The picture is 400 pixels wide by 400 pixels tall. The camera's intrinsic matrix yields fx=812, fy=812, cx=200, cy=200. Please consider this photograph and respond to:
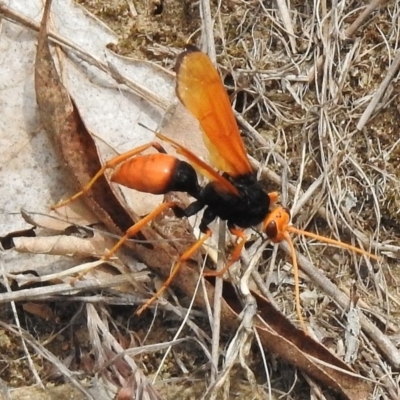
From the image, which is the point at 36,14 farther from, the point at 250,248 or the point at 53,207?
the point at 250,248

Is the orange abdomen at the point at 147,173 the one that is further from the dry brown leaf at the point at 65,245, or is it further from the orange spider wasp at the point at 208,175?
the dry brown leaf at the point at 65,245

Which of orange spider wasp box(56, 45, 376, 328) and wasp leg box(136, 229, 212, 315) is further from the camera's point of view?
wasp leg box(136, 229, 212, 315)

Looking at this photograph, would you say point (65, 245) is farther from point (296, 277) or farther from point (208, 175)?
point (296, 277)

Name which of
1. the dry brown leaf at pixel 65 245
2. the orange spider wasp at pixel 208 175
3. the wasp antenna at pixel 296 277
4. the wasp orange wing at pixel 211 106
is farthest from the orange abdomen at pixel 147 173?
the wasp antenna at pixel 296 277

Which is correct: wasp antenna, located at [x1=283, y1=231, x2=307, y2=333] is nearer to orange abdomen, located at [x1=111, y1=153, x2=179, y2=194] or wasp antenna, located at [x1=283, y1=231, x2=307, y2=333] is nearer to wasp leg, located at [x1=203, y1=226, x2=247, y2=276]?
wasp leg, located at [x1=203, y1=226, x2=247, y2=276]

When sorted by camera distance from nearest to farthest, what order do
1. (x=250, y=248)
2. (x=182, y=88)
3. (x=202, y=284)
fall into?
1. (x=182, y=88)
2. (x=202, y=284)
3. (x=250, y=248)

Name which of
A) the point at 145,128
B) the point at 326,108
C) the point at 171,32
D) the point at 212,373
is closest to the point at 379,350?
the point at 212,373

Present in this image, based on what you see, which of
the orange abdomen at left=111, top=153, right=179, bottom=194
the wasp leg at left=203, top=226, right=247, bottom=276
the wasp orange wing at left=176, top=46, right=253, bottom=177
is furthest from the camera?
the wasp leg at left=203, top=226, right=247, bottom=276

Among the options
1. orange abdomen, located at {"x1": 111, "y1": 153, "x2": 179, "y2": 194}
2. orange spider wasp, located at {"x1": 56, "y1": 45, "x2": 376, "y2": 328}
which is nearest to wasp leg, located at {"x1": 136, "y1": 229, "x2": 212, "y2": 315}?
orange spider wasp, located at {"x1": 56, "y1": 45, "x2": 376, "y2": 328}
